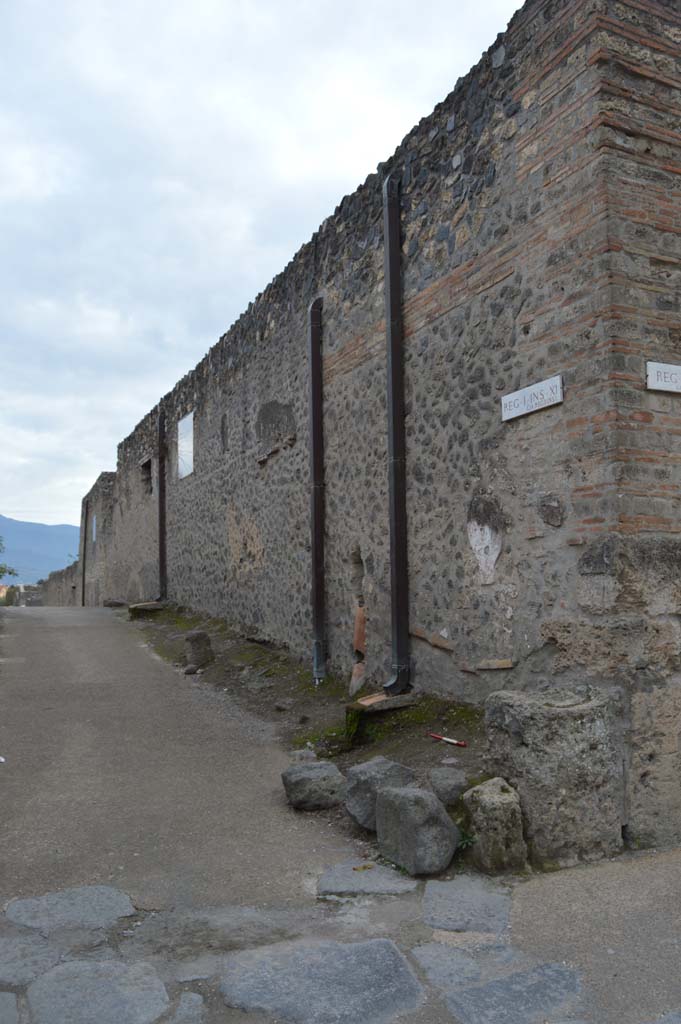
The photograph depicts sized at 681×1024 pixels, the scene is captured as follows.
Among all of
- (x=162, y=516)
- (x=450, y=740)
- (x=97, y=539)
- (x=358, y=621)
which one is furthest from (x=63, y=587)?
(x=450, y=740)

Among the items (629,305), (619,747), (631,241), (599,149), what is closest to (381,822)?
(619,747)

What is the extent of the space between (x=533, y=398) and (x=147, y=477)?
558 inches

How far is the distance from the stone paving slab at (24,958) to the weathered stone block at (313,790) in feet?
6.51

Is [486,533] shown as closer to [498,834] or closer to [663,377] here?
[663,377]

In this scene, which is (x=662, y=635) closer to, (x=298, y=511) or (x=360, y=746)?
(x=360, y=746)

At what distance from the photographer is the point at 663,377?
4812 mm

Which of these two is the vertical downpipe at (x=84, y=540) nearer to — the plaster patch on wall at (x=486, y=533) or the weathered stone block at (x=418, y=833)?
the plaster patch on wall at (x=486, y=533)

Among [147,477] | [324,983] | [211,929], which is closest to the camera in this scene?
[324,983]

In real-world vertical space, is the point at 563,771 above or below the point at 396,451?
below

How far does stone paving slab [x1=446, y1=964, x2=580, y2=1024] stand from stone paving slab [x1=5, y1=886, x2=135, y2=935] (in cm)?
157

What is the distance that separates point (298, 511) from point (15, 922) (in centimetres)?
643

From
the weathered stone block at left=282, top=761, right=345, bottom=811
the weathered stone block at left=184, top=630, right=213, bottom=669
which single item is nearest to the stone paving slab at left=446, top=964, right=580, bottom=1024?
the weathered stone block at left=282, top=761, right=345, bottom=811

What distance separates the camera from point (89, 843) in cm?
453

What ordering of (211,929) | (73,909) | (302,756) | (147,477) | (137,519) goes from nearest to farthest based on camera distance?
1. (211,929)
2. (73,909)
3. (302,756)
4. (147,477)
5. (137,519)
